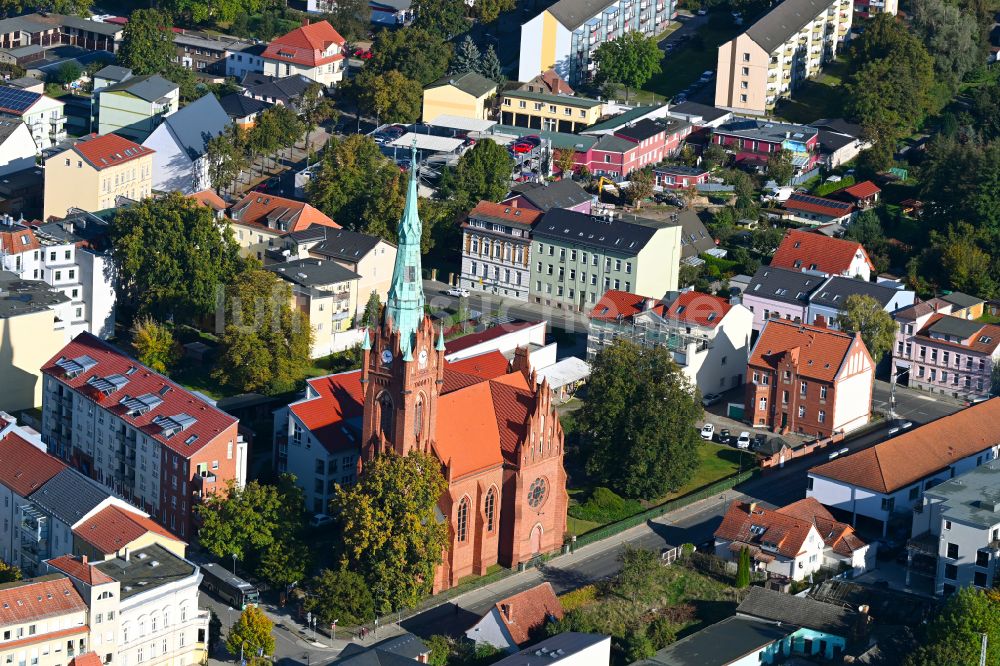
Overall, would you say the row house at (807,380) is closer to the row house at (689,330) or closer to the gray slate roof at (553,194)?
the row house at (689,330)

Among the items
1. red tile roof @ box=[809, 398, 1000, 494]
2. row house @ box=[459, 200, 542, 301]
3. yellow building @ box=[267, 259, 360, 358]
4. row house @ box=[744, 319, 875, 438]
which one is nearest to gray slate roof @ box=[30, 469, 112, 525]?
yellow building @ box=[267, 259, 360, 358]

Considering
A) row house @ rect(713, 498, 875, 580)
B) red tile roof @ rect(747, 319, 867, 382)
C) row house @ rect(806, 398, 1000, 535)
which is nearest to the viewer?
row house @ rect(713, 498, 875, 580)

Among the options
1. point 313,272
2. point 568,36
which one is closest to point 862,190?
point 568,36

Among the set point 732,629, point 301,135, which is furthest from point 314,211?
point 732,629

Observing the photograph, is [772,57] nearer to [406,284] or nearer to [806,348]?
[806,348]

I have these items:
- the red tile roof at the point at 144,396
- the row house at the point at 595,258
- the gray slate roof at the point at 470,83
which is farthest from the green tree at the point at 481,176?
the red tile roof at the point at 144,396

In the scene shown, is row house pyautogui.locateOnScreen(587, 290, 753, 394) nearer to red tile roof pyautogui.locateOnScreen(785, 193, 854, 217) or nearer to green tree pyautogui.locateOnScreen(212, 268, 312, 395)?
green tree pyautogui.locateOnScreen(212, 268, 312, 395)
